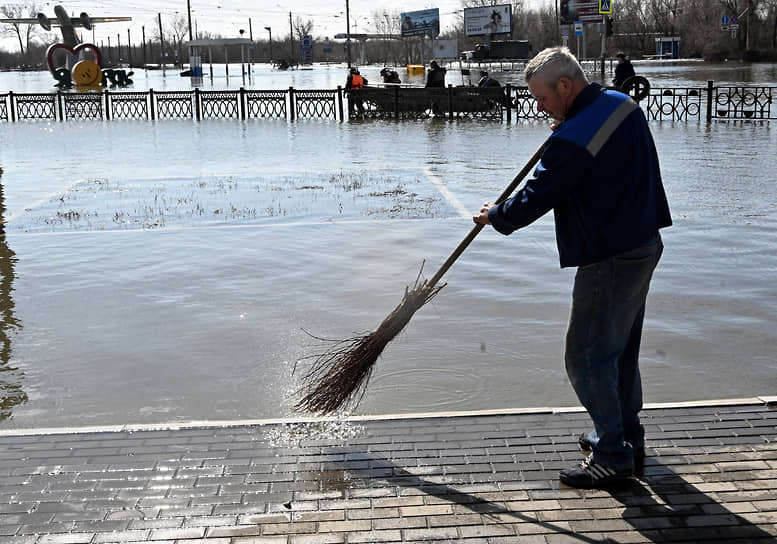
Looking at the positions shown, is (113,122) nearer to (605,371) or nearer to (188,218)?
(188,218)

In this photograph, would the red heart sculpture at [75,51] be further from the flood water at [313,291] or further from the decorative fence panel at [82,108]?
the flood water at [313,291]

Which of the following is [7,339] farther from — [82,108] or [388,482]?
[82,108]

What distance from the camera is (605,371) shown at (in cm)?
349

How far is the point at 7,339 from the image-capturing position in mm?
6176

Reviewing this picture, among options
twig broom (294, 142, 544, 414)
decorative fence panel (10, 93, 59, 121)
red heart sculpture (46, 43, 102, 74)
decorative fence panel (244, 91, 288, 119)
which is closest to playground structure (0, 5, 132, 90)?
red heart sculpture (46, 43, 102, 74)

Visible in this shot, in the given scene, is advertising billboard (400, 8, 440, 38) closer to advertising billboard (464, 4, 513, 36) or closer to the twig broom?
advertising billboard (464, 4, 513, 36)

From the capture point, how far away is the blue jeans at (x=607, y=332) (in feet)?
11.2

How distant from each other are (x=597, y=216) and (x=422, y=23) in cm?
9393

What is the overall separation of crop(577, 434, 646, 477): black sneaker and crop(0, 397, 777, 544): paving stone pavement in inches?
1.7

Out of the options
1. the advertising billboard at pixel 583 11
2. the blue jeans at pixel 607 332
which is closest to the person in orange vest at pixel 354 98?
the blue jeans at pixel 607 332

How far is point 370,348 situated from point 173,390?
1459 millimetres

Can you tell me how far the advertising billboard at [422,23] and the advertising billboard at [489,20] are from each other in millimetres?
8236

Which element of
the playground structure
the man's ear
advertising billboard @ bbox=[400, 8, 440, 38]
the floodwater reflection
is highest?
advertising billboard @ bbox=[400, 8, 440, 38]

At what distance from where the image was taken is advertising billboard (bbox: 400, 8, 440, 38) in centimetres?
9250
